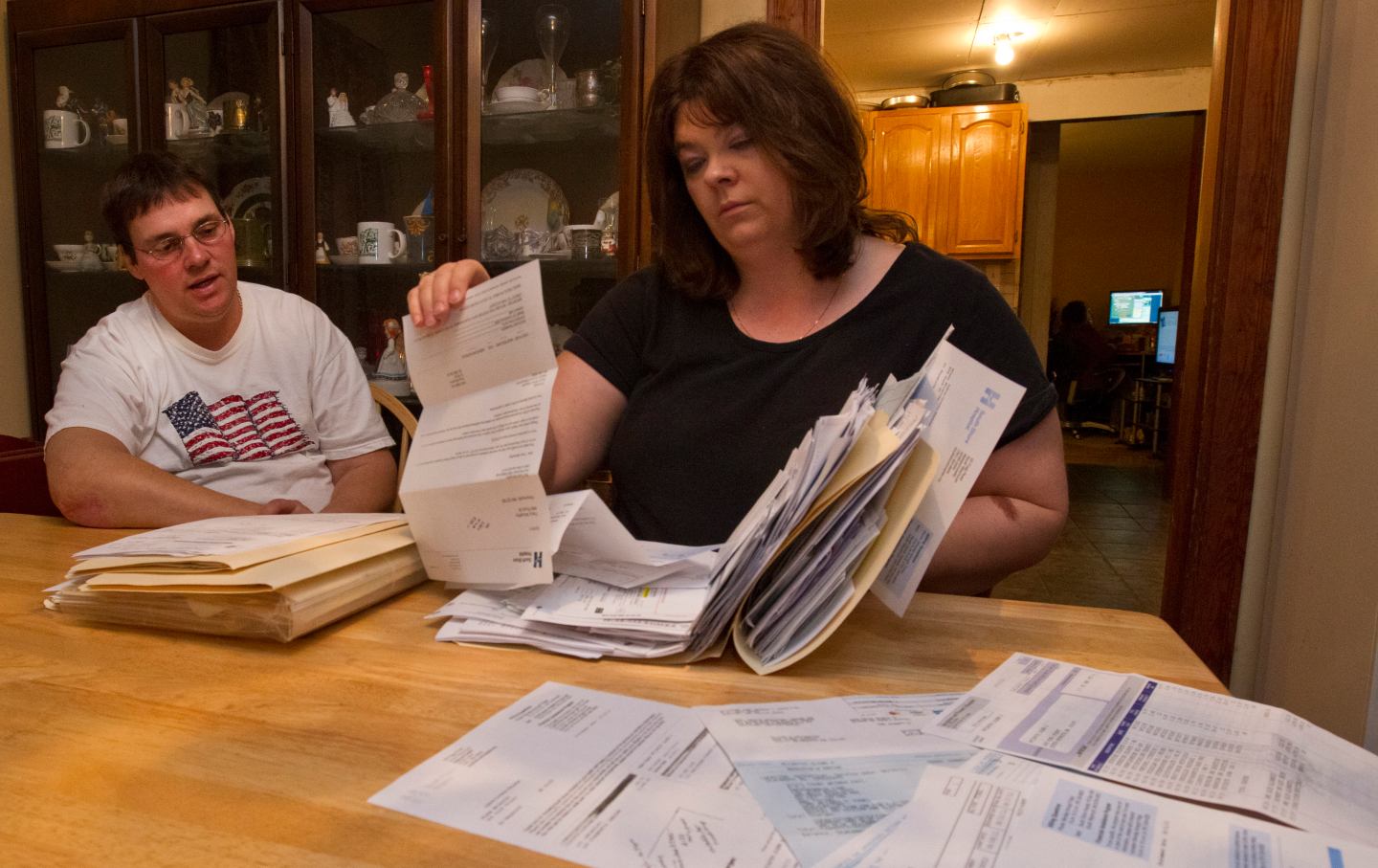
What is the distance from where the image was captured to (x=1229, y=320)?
1.94 meters

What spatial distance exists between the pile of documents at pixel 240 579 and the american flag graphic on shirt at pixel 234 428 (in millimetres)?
807

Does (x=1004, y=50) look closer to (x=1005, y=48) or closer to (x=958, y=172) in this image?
(x=1005, y=48)

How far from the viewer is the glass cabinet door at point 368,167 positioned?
7.68 ft

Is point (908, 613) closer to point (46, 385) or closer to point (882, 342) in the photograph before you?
point (882, 342)

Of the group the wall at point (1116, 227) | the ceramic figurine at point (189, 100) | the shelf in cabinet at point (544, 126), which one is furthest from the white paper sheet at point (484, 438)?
the wall at point (1116, 227)

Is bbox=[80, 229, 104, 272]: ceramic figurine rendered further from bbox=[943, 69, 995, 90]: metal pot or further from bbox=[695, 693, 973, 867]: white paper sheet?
bbox=[943, 69, 995, 90]: metal pot

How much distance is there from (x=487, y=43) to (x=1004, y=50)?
3377mm

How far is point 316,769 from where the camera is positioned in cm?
50

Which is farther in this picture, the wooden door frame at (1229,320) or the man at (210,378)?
the wooden door frame at (1229,320)

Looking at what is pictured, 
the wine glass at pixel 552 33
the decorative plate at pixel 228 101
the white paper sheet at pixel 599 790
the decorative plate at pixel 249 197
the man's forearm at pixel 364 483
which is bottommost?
the man's forearm at pixel 364 483

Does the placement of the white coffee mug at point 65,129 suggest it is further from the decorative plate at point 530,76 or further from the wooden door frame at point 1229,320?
the wooden door frame at point 1229,320

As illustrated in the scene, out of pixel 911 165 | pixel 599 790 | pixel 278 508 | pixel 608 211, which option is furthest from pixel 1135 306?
pixel 599 790

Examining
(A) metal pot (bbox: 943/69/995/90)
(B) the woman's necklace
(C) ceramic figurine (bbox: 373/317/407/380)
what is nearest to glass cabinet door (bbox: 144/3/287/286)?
(C) ceramic figurine (bbox: 373/317/407/380)

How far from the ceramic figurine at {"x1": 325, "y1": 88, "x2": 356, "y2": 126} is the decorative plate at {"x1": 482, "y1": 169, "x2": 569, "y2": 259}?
51 centimetres
